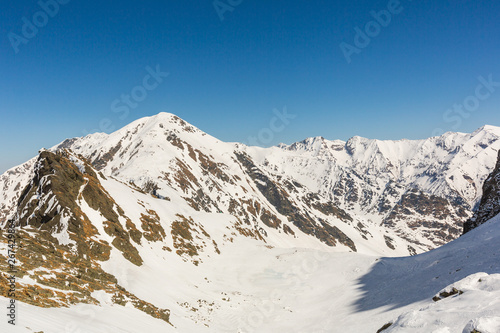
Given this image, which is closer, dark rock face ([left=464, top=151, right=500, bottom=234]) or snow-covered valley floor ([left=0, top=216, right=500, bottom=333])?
snow-covered valley floor ([left=0, top=216, right=500, bottom=333])

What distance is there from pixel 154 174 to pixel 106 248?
12232cm

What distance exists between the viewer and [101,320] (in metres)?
13.5

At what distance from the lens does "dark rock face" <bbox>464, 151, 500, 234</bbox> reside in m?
43.0

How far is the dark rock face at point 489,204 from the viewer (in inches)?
1694

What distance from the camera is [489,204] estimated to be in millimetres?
45031

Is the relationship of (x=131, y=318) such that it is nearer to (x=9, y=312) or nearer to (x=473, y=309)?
(x=9, y=312)
